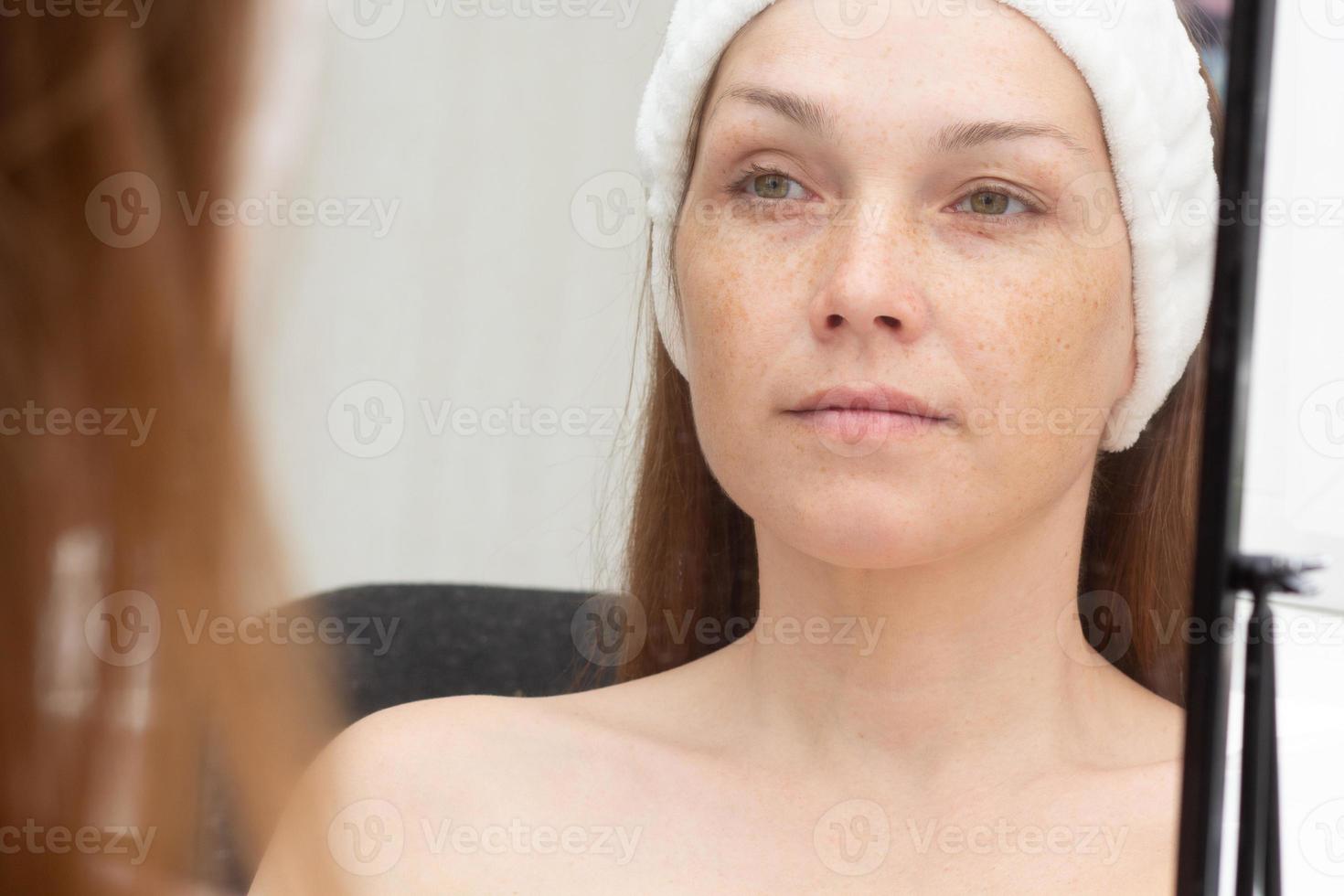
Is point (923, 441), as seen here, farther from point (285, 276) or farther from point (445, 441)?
point (445, 441)

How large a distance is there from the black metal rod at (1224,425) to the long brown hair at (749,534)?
0.57 m

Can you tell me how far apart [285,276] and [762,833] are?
0.77 m

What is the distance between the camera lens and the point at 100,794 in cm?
35

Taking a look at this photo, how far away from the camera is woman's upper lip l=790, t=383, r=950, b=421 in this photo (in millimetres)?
914

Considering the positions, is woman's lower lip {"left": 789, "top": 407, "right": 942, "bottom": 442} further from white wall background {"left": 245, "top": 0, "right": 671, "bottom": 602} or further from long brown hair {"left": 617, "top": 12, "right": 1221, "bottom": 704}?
white wall background {"left": 245, "top": 0, "right": 671, "bottom": 602}

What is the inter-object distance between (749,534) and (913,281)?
0.53 m

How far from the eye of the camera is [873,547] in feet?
3.04

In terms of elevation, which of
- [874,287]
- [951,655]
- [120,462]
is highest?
[874,287]

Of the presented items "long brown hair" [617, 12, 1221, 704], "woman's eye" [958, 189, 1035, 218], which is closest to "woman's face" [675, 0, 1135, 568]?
"woman's eye" [958, 189, 1035, 218]

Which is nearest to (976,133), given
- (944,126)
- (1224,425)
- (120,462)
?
(944,126)

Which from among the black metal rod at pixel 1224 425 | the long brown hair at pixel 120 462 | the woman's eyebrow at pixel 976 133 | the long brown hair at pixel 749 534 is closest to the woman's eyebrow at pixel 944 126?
the woman's eyebrow at pixel 976 133

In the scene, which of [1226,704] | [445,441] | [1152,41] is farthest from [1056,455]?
[445,441]

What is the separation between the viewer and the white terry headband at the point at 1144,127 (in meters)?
0.99

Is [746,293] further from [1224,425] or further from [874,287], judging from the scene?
[1224,425]
